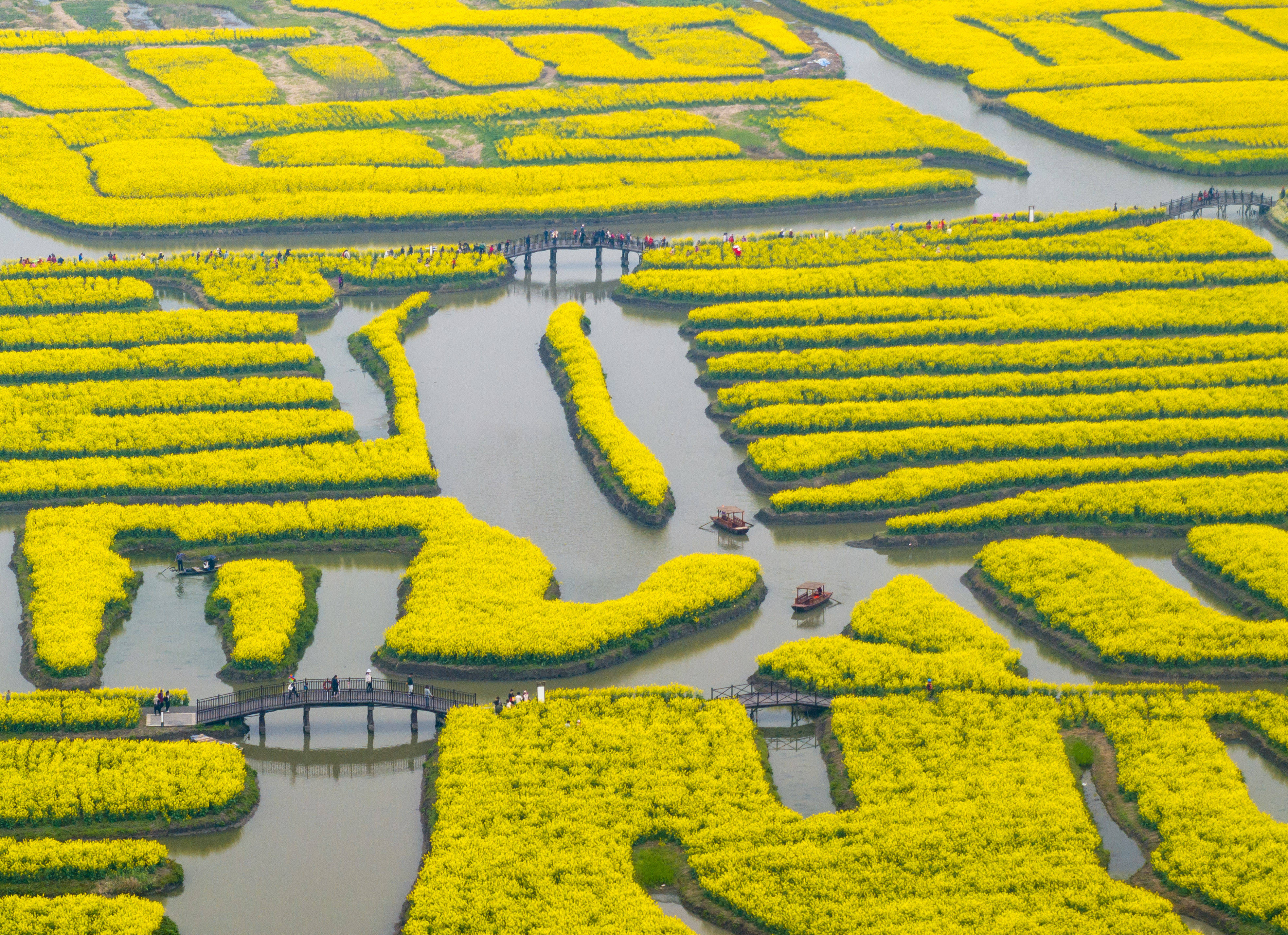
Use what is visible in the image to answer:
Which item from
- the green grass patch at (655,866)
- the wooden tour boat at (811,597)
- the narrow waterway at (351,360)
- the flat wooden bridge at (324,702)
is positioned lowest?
the green grass patch at (655,866)

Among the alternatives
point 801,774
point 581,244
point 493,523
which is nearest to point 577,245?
point 581,244

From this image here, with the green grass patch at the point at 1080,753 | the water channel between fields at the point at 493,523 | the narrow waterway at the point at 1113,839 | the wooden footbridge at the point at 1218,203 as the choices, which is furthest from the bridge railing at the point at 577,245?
the narrow waterway at the point at 1113,839

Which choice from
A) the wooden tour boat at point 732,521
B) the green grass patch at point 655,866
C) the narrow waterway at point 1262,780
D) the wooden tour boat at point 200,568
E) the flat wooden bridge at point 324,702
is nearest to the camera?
the green grass patch at point 655,866

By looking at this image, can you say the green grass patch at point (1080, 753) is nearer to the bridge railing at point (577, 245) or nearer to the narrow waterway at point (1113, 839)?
the narrow waterway at point (1113, 839)

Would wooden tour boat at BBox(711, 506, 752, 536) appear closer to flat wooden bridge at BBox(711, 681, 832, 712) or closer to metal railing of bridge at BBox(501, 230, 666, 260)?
flat wooden bridge at BBox(711, 681, 832, 712)

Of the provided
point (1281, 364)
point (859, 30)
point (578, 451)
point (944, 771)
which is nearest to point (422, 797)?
point (944, 771)

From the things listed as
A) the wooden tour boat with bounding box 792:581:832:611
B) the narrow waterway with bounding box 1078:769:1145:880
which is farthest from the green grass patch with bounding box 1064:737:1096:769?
the wooden tour boat with bounding box 792:581:832:611
